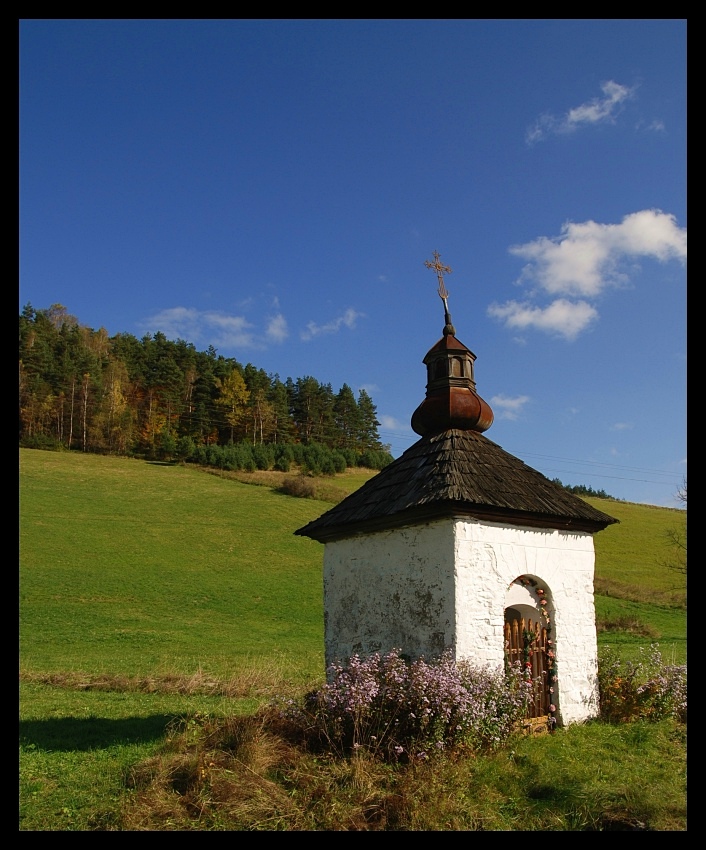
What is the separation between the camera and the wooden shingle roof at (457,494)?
305 inches

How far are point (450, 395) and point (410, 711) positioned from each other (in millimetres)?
4632

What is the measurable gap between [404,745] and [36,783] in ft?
13.7

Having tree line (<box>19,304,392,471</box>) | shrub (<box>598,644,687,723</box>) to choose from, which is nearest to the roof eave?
shrub (<box>598,644,687,723</box>)

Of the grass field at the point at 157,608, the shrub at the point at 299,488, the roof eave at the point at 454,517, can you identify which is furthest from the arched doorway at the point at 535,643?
the shrub at the point at 299,488

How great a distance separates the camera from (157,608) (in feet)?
93.6

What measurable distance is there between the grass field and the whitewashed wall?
1231 millimetres

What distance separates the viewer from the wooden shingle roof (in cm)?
773

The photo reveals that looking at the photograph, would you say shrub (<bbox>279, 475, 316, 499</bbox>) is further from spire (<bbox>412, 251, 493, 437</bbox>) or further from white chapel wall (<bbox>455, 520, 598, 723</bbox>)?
white chapel wall (<bbox>455, 520, 598, 723</bbox>)

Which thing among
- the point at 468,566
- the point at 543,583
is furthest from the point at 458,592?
the point at 543,583

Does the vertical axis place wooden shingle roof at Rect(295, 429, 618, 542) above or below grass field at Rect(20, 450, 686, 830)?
above

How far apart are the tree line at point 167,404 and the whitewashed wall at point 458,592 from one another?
174 ft

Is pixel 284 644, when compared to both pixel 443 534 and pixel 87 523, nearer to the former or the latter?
pixel 443 534

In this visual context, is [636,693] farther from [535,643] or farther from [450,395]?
[450,395]

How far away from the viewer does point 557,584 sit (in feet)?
27.5
